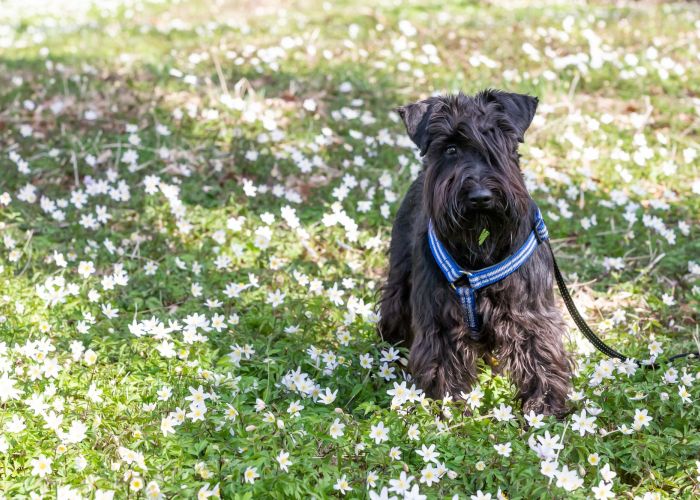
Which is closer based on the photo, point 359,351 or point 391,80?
point 359,351

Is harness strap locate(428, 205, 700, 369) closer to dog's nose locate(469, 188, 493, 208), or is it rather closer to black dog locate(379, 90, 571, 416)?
black dog locate(379, 90, 571, 416)

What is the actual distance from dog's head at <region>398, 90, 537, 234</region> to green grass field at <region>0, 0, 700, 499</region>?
98cm

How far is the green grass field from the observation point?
142 inches

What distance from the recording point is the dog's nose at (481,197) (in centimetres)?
388

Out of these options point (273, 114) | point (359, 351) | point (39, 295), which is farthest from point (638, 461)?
point (273, 114)

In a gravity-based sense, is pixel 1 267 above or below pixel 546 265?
below

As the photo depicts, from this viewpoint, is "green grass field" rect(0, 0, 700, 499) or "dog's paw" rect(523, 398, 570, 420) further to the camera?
"dog's paw" rect(523, 398, 570, 420)

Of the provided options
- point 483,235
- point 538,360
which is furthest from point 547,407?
point 483,235

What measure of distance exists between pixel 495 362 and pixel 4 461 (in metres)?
2.69

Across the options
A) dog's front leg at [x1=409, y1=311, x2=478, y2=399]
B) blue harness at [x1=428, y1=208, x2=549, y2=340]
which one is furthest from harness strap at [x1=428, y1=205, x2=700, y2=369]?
dog's front leg at [x1=409, y1=311, x2=478, y2=399]

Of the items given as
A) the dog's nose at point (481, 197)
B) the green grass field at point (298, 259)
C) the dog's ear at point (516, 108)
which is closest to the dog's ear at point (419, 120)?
the dog's ear at point (516, 108)

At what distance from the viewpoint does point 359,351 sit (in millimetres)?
4742

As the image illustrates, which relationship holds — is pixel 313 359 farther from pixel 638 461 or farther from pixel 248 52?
pixel 248 52

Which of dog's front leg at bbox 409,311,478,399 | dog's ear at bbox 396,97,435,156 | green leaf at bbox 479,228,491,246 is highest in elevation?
dog's ear at bbox 396,97,435,156
